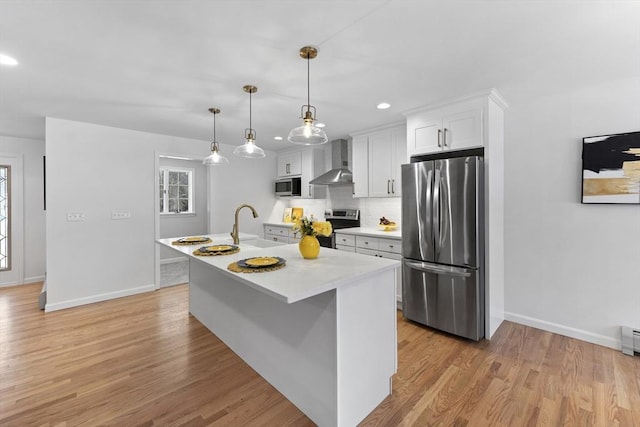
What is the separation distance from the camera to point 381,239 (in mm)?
3633

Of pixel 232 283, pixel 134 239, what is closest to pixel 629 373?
pixel 232 283

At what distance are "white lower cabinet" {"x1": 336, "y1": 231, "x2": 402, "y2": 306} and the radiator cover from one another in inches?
77.1

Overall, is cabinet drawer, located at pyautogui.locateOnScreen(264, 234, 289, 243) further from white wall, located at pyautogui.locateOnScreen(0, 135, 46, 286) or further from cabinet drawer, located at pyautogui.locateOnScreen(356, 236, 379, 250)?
white wall, located at pyautogui.locateOnScreen(0, 135, 46, 286)

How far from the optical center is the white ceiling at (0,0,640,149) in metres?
1.61

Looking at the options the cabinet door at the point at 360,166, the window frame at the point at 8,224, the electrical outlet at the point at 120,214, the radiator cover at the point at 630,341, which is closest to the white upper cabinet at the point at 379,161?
the cabinet door at the point at 360,166

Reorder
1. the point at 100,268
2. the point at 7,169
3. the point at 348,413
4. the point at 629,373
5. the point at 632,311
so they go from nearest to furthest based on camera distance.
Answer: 1. the point at 348,413
2. the point at 629,373
3. the point at 632,311
4. the point at 100,268
5. the point at 7,169

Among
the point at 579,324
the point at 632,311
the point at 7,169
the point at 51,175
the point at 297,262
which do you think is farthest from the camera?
the point at 7,169

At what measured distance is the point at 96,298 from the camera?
3.90 meters

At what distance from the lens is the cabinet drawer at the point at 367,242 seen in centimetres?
369

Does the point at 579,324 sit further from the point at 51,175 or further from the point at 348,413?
the point at 51,175

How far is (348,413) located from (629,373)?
227 centimetres

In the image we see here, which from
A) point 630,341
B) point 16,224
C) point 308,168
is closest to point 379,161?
point 308,168

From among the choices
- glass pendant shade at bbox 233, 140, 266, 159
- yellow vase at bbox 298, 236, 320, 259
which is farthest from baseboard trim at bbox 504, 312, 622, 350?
glass pendant shade at bbox 233, 140, 266, 159

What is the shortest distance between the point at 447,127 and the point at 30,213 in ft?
21.4
